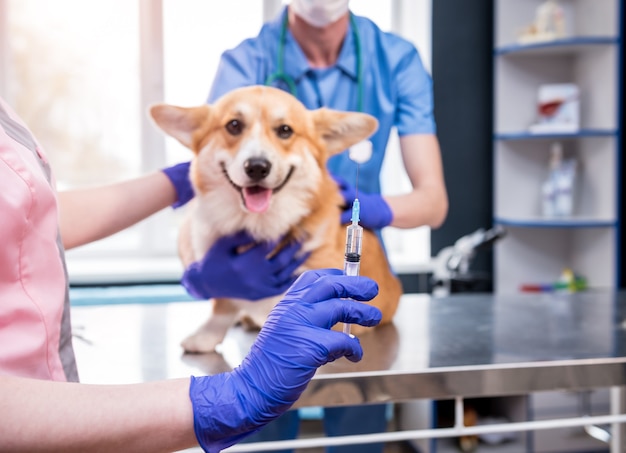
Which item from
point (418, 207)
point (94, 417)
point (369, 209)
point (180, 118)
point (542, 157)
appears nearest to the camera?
point (94, 417)

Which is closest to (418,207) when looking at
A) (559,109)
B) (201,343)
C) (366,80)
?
(366,80)

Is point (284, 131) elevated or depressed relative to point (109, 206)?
elevated

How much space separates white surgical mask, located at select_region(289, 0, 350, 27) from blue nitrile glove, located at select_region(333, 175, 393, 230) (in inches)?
12.5

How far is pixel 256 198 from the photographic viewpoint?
3.50 feet

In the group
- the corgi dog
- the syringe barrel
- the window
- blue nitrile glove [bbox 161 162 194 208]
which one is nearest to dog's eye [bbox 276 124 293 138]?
the corgi dog

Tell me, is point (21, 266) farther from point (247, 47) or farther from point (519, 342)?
point (519, 342)

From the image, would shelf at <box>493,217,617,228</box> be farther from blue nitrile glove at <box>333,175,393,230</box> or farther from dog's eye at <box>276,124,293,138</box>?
dog's eye at <box>276,124,293,138</box>

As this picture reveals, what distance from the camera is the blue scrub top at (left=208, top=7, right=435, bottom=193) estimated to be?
1410 millimetres

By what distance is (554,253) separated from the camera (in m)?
3.33

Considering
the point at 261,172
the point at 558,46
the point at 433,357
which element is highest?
the point at 558,46

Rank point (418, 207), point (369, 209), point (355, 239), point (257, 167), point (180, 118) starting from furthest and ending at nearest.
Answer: point (418, 207)
point (369, 209)
point (180, 118)
point (257, 167)
point (355, 239)

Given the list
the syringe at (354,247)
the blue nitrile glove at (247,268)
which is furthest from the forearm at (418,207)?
the syringe at (354,247)

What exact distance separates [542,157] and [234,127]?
250cm

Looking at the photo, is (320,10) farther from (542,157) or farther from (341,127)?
(542,157)
